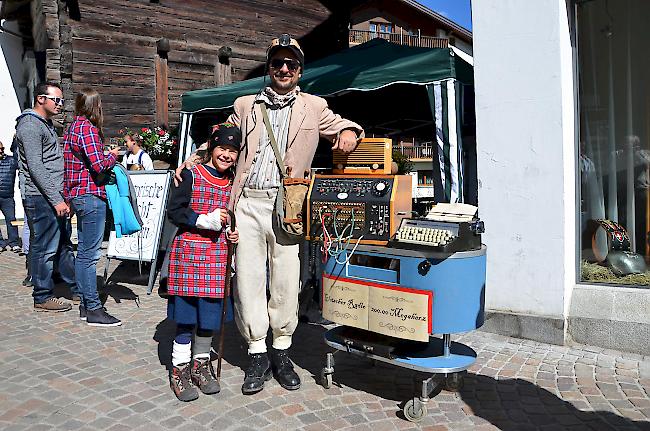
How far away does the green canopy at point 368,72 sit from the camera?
5.79 metres

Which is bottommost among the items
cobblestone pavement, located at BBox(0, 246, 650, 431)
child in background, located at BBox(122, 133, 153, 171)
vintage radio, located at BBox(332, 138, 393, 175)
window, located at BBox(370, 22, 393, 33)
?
cobblestone pavement, located at BBox(0, 246, 650, 431)

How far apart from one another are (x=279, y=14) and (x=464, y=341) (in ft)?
36.7

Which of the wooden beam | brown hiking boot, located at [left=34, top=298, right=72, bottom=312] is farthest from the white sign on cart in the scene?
the wooden beam

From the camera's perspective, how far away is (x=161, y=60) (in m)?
12.0

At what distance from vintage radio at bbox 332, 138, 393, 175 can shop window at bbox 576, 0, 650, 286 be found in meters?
2.14

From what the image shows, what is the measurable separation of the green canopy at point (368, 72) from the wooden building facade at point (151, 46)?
2.95 meters

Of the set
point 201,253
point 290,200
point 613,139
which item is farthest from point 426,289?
point 613,139

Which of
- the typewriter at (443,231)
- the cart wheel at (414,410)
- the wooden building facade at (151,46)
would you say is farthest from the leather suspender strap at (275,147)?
the wooden building facade at (151,46)

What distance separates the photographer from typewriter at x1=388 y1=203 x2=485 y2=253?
3.09m

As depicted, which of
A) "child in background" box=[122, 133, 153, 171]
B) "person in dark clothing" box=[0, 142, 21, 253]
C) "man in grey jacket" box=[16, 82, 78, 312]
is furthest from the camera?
"person in dark clothing" box=[0, 142, 21, 253]

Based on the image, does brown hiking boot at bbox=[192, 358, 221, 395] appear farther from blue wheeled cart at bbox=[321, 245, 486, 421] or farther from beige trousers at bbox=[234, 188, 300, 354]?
blue wheeled cart at bbox=[321, 245, 486, 421]

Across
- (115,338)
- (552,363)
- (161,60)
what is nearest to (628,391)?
(552,363)

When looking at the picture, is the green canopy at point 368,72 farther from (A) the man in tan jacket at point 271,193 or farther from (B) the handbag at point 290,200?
(B) the handbag at point 290,200

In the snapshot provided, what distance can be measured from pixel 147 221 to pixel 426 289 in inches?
171
